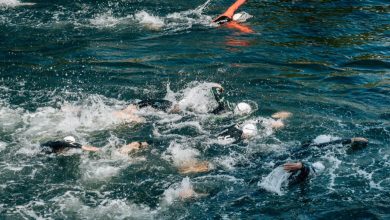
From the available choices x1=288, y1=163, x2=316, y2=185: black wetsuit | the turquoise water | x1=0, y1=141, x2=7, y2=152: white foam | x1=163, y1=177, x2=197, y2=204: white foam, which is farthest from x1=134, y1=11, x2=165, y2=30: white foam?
x1=288, y1=163, x2=316, y2=185: black wetsuit

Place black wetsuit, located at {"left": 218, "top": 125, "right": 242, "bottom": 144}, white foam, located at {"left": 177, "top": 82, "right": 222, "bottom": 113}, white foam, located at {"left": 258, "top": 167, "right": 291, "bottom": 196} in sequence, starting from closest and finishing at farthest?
white foam, located at {"left": 258, "top": 167, "right": 291, "bottom": 196}, black wetsuit, located at {"left": 218, "top": 125, "right": 242, "bottom": 144}, white foam, located at {"left": 177, "top": 82, "right": 222, "bottom": 113}

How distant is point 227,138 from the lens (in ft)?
32.8

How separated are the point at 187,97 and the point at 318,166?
11.6 feet

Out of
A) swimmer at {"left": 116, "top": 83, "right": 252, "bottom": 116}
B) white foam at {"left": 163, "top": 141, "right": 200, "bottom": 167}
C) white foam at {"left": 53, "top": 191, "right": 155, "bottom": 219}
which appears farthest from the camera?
swimmer at {"left": 116, "top": 83, "right": 252, "bottom": 116}

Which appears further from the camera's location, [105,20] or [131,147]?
[105,20]

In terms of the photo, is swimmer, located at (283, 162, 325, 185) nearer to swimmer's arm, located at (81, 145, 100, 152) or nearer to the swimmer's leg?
the swimmer's leg

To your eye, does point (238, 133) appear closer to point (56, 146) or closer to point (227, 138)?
point (227, 138)

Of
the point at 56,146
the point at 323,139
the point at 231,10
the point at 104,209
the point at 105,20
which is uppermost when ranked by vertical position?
the point at 231,10

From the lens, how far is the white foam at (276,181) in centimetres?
850

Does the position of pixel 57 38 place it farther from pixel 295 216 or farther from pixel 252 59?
pixel 295 216

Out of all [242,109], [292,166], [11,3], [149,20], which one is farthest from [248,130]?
[11,3]

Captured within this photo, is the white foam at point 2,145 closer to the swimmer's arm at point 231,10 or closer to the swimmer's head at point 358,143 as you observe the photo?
the swimmer's head at point 358,143

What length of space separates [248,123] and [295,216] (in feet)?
9.31

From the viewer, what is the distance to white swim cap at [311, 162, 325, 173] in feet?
29.7
